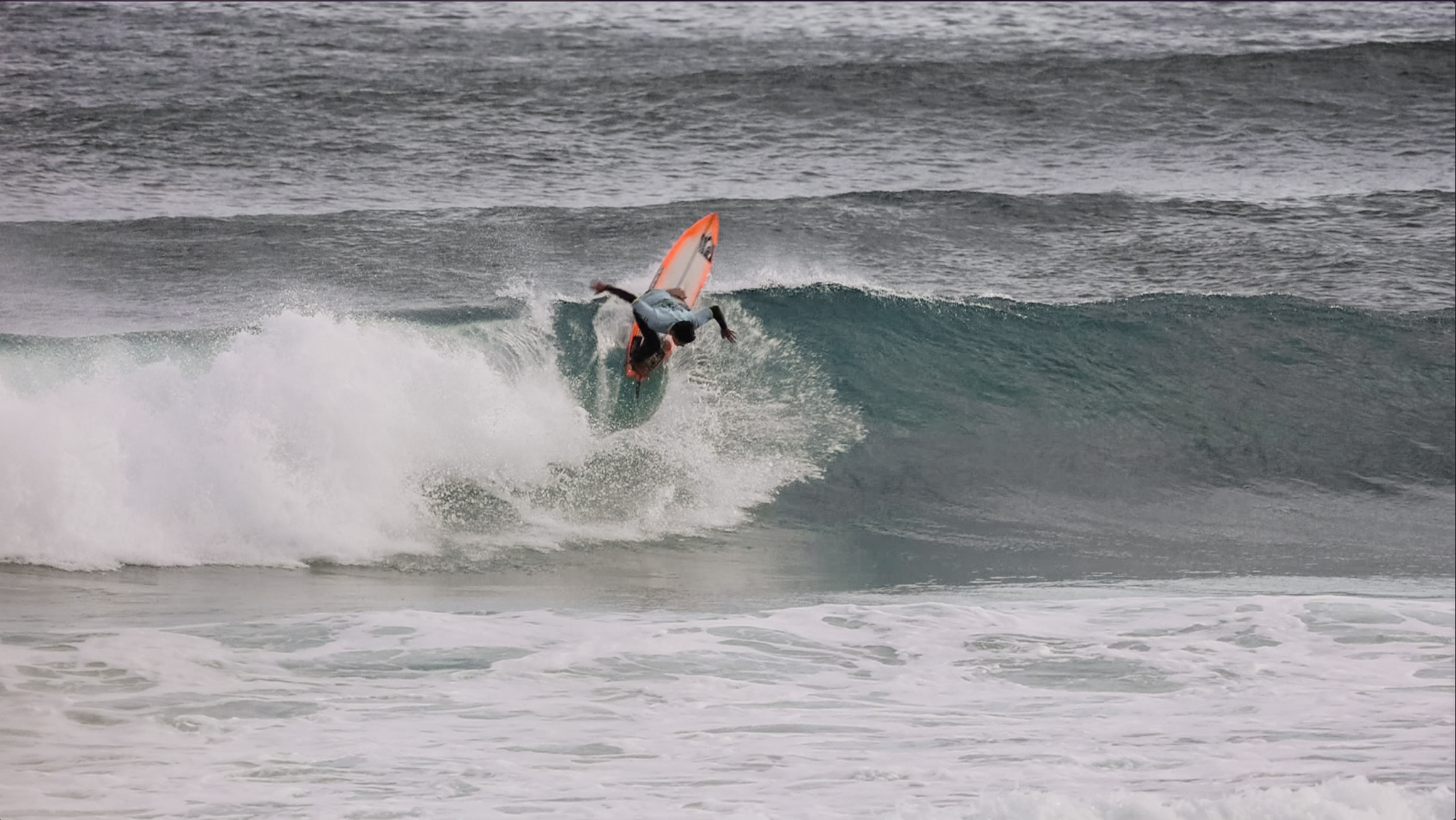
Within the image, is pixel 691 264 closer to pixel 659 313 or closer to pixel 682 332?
pixel 659 313

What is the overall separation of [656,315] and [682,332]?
103cm

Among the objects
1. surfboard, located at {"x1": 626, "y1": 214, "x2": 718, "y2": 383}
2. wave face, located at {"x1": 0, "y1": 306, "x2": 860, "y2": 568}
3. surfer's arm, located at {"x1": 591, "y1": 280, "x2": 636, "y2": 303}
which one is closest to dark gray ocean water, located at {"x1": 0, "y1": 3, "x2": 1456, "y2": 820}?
wave face, located at {"x1": 0, "y1": 306, "x2": 860, "y2": 568}

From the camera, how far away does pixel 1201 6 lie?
19.0 m

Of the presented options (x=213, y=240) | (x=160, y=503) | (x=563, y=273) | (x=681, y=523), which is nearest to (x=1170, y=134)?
(x=563, y=273)

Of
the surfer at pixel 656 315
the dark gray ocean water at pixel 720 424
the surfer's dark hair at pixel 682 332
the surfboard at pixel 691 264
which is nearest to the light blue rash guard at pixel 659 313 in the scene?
the surfer at pixel 656 315

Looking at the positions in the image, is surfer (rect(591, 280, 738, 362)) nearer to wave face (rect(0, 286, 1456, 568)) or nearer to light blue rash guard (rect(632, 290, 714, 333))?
light blue rash guard (rect(632, 290, 714, 333))

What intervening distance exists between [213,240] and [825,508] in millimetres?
7019

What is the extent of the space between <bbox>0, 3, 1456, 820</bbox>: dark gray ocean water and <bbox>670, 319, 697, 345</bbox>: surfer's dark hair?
64.3 inches

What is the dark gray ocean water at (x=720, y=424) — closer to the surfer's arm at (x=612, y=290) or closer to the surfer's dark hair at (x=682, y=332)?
the surfer's arm at (x=612, y=290)

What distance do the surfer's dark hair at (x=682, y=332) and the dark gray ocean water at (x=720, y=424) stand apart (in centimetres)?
163

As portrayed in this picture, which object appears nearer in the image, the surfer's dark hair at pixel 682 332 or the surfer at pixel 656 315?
the surfer's dark hair at pixel 682 332

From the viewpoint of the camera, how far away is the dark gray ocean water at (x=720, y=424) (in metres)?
5.70

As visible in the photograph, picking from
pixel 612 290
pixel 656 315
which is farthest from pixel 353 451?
pixel 656 315

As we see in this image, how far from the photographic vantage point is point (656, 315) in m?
7.66
